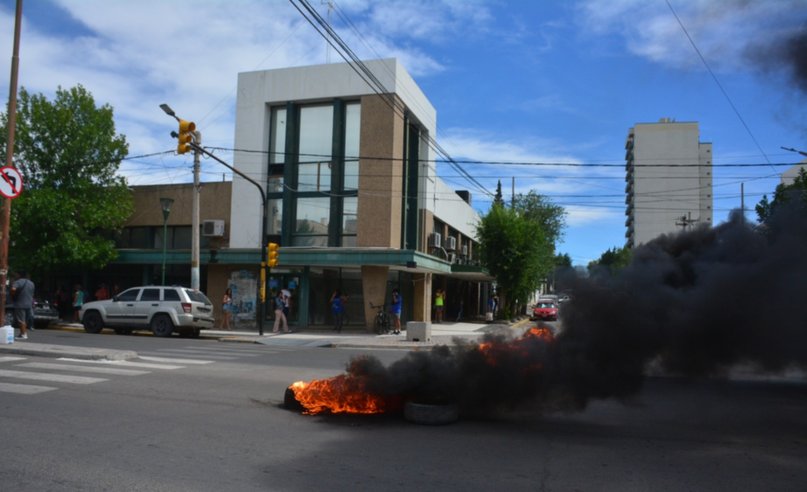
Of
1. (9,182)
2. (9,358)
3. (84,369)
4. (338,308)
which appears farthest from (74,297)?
(84,369)

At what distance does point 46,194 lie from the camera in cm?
2267

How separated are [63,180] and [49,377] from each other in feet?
56.2

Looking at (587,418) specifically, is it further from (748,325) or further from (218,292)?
(218,292)

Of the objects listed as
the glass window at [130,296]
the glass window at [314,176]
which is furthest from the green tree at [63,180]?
the glass window at [314,176]

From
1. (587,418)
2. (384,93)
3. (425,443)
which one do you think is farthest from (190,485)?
(384,93)

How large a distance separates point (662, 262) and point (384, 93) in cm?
1729

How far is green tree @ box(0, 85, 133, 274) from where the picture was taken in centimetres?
2294

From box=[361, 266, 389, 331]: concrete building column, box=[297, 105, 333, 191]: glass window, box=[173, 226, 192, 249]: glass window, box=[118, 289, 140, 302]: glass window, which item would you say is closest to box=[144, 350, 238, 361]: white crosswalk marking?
box=[118, 289, 140, 302]: glass window

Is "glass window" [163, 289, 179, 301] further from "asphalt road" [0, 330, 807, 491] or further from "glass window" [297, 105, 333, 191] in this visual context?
"asphalt road" [0, 330, 807, 491]

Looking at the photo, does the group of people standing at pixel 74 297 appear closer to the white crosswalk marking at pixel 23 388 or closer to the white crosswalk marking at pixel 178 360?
the white crosswalk marking at pixel 178 360

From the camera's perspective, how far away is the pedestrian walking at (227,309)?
23359 mm

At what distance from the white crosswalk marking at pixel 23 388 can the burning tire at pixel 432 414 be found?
5.50 m

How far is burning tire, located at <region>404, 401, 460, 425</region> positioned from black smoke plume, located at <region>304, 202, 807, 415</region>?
161 millimetres

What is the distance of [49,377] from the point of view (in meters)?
9.58
